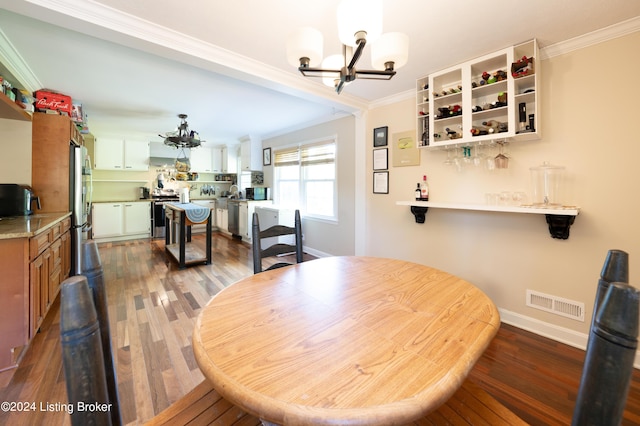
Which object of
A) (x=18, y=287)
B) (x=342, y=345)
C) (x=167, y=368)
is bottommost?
(x=167, y=368)

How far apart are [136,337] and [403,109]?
11.3ft

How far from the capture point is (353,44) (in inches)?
49.3

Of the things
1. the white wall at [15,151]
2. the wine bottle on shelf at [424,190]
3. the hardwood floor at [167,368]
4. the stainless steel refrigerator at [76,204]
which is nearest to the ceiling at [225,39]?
the white wall at [15,151]

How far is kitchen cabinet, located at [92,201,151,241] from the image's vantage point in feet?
17.6

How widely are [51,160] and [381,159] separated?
12.3 ft

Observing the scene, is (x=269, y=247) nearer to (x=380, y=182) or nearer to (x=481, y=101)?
(x=380, y=182)

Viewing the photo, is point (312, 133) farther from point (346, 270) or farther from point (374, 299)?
point (374, 299)

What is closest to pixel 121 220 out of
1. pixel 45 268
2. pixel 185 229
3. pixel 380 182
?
pixel 185 229

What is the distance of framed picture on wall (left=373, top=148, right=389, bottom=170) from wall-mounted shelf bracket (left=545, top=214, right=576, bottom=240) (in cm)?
168

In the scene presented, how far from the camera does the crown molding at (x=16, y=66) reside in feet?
7.33

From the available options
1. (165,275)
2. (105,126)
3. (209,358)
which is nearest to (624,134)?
(209,358)

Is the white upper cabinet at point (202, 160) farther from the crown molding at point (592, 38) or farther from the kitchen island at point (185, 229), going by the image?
the crown molding at point (592, 38)

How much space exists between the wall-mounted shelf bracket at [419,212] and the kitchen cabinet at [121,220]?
567cm

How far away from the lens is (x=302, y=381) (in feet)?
2.16
